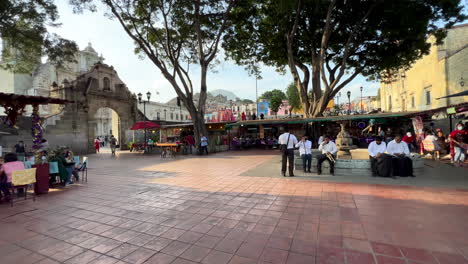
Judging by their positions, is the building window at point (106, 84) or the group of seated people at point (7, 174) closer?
the group of seated people at point (7, 174)

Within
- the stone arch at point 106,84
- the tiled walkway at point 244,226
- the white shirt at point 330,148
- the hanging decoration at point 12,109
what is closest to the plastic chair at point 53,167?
the tiled walkway at point 244,226

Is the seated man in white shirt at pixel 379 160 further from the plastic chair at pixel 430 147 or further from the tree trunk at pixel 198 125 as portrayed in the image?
the tree trunk at pixel 198 125

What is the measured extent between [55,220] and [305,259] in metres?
4.57

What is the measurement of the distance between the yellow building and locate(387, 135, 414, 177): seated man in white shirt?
16.2 m

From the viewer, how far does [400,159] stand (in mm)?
6758

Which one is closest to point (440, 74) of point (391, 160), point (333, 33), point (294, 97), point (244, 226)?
point (333, 33)

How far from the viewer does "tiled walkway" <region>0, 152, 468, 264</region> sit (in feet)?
9.01

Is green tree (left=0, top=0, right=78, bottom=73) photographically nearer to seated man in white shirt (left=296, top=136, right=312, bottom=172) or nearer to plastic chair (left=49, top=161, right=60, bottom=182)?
plastic chair (left=49, top=161, right=60, bottom=182)

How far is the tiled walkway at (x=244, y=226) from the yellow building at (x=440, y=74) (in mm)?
19703

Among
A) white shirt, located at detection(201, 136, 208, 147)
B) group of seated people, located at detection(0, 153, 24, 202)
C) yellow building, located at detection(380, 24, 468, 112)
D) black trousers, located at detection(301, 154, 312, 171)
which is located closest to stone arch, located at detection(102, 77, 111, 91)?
white shirt, located at detection(201, 136, 208, 147)

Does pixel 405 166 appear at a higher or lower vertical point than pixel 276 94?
lower

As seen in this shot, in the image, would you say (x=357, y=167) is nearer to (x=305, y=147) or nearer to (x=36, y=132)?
(x=305, y=147)

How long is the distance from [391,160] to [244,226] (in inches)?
229

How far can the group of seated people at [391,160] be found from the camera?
6.70 metres
